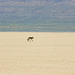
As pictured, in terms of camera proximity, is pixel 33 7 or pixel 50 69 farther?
pixel 33 7

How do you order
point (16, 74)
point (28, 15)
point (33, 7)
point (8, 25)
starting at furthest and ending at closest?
point (33, 7) → point (28, 15) → point (8, 25) → point (16, 74)

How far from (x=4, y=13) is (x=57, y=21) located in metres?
13.5

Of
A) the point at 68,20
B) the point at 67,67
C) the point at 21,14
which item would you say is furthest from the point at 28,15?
the point at 67,67

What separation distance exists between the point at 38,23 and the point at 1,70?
7811 centimetres

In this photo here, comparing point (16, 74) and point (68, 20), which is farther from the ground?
point (68, 20)

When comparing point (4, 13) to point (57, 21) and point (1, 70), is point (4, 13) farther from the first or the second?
point (1, 70)

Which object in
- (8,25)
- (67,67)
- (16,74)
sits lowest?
(16,74)

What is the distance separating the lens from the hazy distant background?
9019 centimetres

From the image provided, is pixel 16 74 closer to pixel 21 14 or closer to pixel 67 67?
pixel 67 67

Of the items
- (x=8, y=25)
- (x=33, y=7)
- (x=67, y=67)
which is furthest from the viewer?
(x=33, y=7)

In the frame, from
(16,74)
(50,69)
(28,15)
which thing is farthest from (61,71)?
(28,15)

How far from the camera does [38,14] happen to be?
9712 centimetres

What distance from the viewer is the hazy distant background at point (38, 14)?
3551 inches

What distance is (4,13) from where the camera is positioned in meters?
98.9
